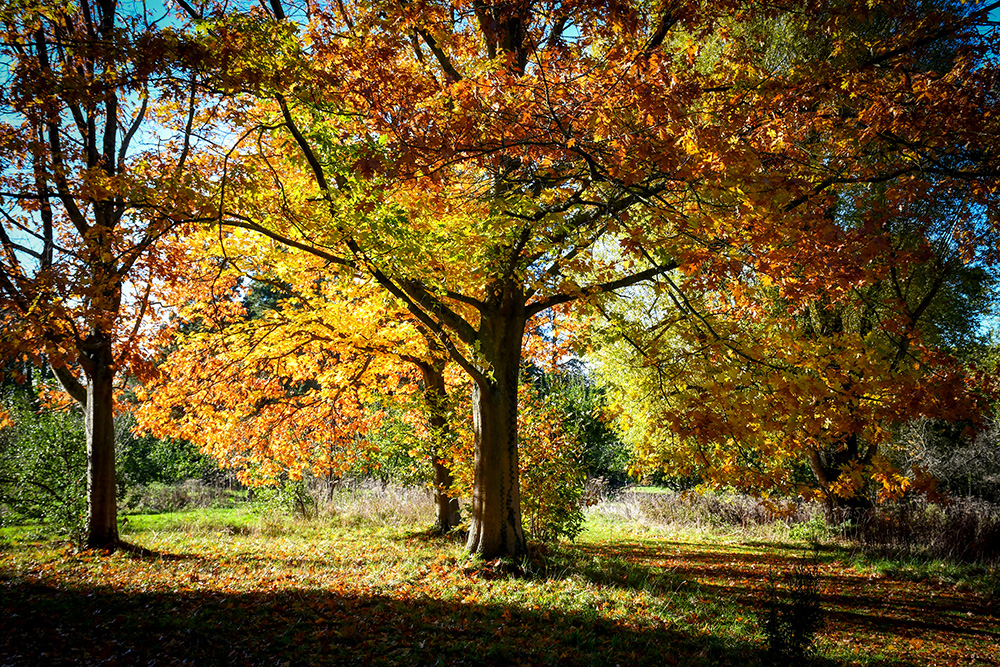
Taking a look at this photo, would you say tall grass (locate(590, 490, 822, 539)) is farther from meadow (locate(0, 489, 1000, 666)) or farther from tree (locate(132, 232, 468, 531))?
tree (locate(132, 232, 468, 531))

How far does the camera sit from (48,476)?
10.9 metres

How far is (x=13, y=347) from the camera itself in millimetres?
5207

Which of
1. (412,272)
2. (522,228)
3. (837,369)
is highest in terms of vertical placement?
(522,228)

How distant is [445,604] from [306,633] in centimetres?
170

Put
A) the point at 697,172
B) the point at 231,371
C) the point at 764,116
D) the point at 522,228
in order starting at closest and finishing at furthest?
1. the point at 697,172
2. the point at 764,116
3. the point at 522,228
4. the point at 231,371

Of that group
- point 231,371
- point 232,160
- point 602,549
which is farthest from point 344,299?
point 602,549

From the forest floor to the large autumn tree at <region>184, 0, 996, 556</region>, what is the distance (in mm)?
3270

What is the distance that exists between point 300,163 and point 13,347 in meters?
3.49

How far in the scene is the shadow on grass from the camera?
459cm

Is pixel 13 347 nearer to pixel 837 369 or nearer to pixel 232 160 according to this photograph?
pixel 232 160

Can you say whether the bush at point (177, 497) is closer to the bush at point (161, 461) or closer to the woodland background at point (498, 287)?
the bush at point (161, 461)

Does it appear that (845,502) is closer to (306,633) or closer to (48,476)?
(306,633)

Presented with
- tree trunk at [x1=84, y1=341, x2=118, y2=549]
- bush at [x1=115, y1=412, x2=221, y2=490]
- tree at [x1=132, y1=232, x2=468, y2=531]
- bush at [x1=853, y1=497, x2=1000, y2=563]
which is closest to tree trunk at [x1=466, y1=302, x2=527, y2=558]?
tree at [x1=132, y1=232, x2=468, y2=531]

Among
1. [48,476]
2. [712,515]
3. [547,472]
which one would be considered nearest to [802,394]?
[547,472]
